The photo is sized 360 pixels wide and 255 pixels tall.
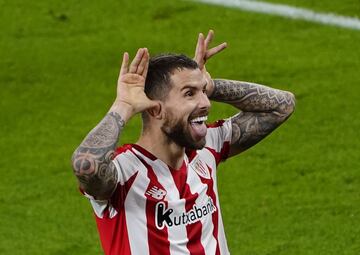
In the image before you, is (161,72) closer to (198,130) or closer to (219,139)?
(198,130)

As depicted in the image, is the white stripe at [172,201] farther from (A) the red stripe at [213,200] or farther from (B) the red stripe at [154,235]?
(A) the red stripe at [213,200]

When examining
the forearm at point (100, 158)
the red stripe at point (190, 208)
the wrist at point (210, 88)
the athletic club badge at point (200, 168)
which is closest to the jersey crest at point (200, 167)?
the athletic club badge at point (200, 168)

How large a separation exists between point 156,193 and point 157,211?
94mm

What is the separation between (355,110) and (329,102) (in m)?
0.31

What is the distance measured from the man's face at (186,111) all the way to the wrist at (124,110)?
0.22 meters

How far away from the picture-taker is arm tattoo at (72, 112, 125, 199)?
604 cm

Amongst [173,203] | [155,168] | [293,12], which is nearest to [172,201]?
[173,203]

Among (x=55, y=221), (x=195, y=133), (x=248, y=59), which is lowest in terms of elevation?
(x=55, y=221)

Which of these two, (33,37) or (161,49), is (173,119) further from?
(33,37)

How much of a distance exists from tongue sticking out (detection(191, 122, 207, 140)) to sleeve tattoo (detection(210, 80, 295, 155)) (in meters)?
0.68

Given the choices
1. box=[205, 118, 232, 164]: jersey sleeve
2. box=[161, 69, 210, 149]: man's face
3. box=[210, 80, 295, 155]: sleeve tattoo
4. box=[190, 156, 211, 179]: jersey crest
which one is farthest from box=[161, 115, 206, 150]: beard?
box=[210, 80, 295, 155]: sleeve tattoo

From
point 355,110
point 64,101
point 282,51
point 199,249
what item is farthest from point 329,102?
point 199,249

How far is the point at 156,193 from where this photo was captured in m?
6.45

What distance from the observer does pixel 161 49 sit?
45.3 feet
